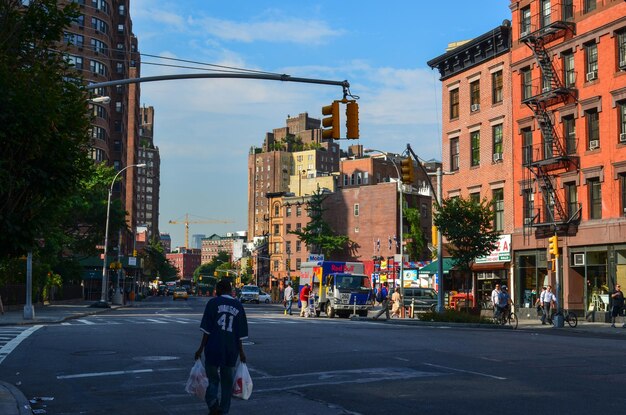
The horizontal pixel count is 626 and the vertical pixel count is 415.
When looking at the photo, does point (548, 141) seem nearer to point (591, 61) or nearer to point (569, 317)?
point (591, 61)

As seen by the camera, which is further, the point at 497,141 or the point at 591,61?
the point at 497,141

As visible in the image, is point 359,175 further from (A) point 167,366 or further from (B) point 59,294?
(A) point 167,366

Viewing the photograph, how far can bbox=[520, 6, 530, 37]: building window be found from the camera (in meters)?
44.8

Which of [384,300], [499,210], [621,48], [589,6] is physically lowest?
[384,300]

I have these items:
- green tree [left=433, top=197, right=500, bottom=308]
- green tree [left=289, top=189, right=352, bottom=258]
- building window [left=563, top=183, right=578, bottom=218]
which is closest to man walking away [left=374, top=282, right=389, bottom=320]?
green tree [left=433, top=197, right=500, bottom=308]

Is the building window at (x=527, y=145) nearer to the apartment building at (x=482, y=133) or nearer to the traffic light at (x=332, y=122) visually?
the apartment building at (x=482, y=133)

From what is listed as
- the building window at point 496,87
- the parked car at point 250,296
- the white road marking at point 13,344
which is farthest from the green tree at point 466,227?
the parked car at point 250,296

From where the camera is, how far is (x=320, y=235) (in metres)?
114

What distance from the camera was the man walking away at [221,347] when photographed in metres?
9.57

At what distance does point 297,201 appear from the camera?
13412 cm

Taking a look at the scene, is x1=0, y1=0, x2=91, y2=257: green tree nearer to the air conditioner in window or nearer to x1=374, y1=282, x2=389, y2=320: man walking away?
x1=374, y1=282, x2=389, y2=320: man walking away

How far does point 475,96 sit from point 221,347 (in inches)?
1687

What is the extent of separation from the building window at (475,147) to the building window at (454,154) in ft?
5.69

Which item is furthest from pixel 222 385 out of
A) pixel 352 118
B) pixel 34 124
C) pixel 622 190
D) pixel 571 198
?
pixel 571 198
